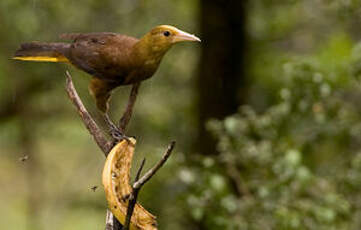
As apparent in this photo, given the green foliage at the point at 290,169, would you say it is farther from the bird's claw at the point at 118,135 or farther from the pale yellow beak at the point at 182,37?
the pale yellow beak at the point at 182,37

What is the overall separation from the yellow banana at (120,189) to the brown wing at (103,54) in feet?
0.82

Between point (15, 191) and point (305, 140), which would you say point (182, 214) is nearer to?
point (305, 140)

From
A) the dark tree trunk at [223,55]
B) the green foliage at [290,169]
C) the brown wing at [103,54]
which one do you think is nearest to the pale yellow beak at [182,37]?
the brown wing at [103,54]

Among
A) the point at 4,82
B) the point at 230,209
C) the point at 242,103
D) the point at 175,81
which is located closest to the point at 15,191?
the point at 4,82

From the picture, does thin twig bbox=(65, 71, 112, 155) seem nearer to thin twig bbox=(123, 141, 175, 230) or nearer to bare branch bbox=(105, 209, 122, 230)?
bare branch bbox=(105, 209, 122, 230)

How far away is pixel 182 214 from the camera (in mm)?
4504

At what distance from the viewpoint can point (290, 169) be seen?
350 centimetres

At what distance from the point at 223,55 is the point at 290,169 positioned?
183 cm

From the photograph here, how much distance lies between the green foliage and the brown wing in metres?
1.36

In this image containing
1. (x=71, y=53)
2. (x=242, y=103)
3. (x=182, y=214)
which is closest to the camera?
(x=71, y=53)

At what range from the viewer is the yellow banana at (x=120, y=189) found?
2078 mm

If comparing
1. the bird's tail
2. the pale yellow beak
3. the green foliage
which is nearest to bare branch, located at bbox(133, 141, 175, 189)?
the pale yellow beak

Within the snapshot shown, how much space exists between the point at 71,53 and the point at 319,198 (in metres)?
1.89

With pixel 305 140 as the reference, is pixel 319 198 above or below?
below
